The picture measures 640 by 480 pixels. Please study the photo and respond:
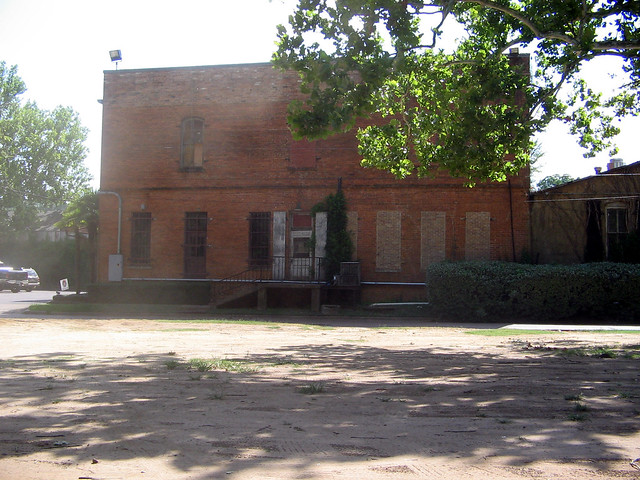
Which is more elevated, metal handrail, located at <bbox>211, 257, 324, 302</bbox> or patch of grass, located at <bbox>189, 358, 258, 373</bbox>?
metal handrail, located at <bbox>211, 257, 324, 302</bbox>

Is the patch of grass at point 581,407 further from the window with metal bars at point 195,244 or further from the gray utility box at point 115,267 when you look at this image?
the gray utility box at point 115,267

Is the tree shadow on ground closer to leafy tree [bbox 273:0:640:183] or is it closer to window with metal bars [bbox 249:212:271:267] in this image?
leafy tree [bbox 273:0:640:183]

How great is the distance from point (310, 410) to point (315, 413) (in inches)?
5.3

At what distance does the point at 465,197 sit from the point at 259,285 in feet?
28.9

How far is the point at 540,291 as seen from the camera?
68.4 ft

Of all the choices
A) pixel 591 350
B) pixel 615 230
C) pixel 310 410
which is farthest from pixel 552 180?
pixel 310 410

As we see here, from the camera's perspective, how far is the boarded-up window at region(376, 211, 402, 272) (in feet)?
82.5

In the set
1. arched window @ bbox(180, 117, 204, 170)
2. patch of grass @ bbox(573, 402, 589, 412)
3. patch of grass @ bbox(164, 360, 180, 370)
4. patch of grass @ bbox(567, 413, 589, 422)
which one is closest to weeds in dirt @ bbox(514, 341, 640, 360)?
patch of grass @ bbox(573, 402, 589, 412)

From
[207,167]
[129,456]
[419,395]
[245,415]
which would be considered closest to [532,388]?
[419,395]

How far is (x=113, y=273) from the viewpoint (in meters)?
27.0

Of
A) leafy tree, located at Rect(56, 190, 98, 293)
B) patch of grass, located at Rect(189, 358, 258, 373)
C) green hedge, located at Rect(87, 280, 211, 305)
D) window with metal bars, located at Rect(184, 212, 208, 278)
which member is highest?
leafy tree, located at Rect(56, 190, 98, 293)

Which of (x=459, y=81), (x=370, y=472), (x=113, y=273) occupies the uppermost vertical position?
(x=459, y=81)

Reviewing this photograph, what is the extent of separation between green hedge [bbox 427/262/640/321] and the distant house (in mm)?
3156

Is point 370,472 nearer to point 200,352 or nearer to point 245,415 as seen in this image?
point 245,415
